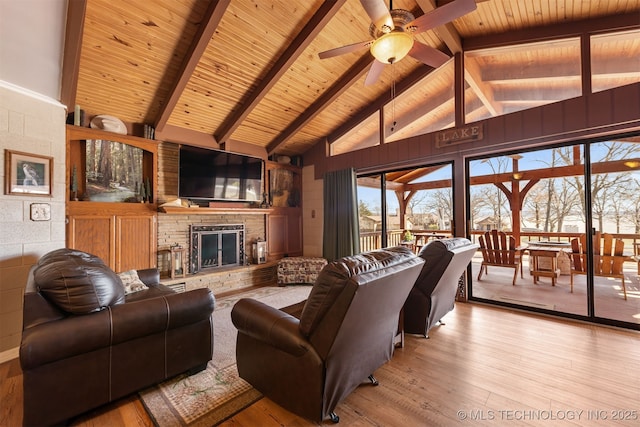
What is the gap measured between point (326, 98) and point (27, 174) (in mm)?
3888

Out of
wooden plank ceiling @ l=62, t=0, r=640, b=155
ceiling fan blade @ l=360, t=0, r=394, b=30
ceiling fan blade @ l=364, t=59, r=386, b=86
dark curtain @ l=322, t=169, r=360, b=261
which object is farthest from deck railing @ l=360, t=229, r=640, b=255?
ceiling fan blade @ l=360, t=0, r=394, b=30

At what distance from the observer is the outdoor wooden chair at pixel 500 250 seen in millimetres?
3959

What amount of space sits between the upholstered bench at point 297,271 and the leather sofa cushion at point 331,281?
3.50 m

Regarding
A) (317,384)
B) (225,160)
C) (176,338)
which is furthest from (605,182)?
(225,160)

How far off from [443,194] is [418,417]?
3560mm

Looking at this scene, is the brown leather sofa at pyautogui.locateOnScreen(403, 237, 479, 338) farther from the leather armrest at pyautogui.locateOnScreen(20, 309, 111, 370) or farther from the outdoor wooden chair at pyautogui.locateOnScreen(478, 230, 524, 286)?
the leather armrest at pyautogui.locateOnScreen(20, 309, 111, 370)

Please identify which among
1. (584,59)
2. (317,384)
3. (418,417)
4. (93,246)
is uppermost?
(584,59)

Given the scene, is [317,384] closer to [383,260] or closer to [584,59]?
[383,260]

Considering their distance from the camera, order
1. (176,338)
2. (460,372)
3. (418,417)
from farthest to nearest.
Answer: (460,372) → (176,338) → (418,417)

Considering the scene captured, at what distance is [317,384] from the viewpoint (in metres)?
1.53

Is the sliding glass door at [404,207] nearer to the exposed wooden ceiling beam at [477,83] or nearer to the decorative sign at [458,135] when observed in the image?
the decorative sign at [458,135]

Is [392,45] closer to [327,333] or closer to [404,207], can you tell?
[327,333]

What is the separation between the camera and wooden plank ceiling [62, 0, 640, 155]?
9.19 ft

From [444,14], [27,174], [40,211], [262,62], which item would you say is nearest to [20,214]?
[40,211]
